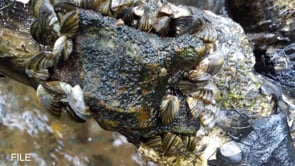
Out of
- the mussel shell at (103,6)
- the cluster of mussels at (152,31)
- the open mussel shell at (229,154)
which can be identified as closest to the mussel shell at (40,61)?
the cluster of mussels at (152,31)

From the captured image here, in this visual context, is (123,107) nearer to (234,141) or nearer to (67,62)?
(67,62)

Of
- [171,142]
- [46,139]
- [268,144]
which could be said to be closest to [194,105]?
[171,142]

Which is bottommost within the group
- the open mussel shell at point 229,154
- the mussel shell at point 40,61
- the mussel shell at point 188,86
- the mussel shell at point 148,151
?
the mussel shell at point 148,151

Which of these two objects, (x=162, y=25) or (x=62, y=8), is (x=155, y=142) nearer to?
(x=162, y=25)

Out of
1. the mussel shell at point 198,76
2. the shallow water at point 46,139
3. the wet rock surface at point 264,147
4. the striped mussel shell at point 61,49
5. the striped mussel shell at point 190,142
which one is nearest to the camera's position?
the striped mussel shell at point 61,49

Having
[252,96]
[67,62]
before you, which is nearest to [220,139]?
[252,96]

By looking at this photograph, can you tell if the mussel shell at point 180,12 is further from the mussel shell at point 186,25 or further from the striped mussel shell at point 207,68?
the striped mussel shell at point 207,68
